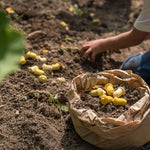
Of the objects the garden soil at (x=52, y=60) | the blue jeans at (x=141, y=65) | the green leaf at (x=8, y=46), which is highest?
the green leaf at (x=8, y=46)

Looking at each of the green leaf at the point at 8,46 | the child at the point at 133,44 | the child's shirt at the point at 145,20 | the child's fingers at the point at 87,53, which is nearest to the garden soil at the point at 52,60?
the child's fingers at the point at 87,53

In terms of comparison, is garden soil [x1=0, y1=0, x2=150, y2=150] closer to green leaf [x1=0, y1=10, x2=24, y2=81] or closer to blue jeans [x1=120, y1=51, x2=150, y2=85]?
blue jeans [x1=120, y1=51, x2=150, y2=85]

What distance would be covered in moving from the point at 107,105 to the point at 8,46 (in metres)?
1.48

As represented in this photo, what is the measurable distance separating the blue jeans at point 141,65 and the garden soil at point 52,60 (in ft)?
0.83

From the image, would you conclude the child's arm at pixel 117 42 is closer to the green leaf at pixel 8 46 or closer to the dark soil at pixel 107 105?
the dark soil at pixel 107 105

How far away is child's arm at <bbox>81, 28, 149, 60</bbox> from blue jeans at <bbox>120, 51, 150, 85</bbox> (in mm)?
261

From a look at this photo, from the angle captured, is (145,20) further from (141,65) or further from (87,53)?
(87,53)

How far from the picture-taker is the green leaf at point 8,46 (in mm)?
555

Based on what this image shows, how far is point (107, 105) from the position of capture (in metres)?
1.94

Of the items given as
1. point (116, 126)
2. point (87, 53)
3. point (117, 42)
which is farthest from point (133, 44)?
point (116, 126)

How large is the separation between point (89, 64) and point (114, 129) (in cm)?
133

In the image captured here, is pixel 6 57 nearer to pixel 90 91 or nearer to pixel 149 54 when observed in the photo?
pixel 90 91

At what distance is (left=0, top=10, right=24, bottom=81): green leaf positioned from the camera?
0.56 m

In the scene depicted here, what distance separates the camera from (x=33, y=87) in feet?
7.66
